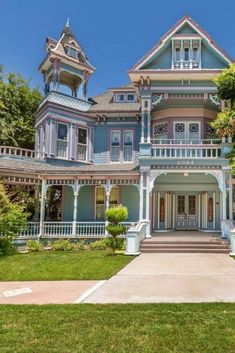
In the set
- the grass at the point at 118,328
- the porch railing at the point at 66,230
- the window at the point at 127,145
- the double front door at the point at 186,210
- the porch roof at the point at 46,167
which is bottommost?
the grass at the point at 118,328

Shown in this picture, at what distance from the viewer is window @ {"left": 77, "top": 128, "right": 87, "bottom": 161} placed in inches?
810

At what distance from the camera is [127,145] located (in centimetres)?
2055

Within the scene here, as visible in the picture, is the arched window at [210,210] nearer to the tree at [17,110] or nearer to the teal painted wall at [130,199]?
the teal painted wall at [130,199]

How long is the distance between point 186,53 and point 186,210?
9048mm

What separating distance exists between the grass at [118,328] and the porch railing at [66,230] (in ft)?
36.9

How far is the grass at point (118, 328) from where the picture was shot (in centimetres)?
439

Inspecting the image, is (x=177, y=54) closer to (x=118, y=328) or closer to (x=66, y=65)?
(x=66, y=65)

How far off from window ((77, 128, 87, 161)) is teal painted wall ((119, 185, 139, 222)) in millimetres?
3420

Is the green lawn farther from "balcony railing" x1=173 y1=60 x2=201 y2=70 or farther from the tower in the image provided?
the tower

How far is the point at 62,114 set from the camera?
19891 millimetres

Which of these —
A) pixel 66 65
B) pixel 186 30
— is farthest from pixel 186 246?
pixel 66 65

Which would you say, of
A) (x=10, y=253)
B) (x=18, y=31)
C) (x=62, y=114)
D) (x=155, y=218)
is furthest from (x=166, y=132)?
(x=18, y=31)

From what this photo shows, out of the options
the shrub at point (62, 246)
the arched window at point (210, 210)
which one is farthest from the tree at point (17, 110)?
the arched window at point (210, 210)

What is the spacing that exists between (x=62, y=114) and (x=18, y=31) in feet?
22.9
